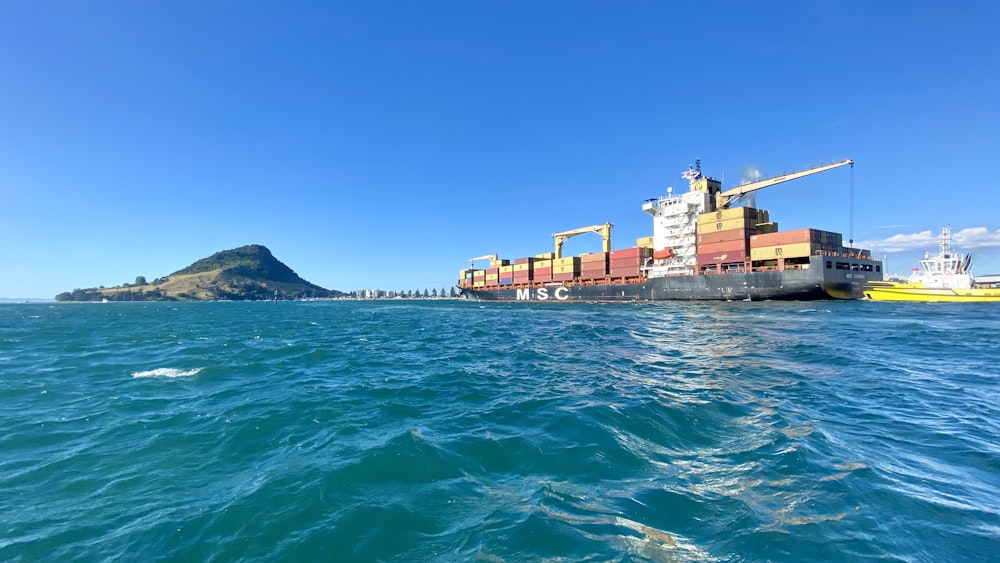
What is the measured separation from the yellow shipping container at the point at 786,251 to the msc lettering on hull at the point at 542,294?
32.8 m

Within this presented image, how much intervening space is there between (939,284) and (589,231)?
53.3 meters

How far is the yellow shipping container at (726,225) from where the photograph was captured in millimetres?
57281

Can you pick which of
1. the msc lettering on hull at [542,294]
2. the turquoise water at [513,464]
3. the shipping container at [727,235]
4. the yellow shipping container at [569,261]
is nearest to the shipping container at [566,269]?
the yellow shipping container at [569,261]

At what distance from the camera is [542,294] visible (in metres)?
85.8

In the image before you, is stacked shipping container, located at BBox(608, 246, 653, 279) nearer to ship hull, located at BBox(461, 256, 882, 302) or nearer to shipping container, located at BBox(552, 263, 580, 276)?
ship hull, located at BBox(461, 256, 882, 302)

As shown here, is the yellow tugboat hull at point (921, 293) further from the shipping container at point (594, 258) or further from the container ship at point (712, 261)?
the shipping container at point (594, 258)

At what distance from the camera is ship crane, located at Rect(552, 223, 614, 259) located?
274 feet

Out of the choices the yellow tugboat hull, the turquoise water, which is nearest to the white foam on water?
the turquoise water

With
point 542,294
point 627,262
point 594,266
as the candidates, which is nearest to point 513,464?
point 627,262

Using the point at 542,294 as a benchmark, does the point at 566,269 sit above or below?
above

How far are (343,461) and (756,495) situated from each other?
6.20 metres

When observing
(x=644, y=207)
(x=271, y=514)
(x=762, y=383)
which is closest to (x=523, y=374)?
(x=762, y=383)

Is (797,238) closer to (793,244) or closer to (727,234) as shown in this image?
(793,244)

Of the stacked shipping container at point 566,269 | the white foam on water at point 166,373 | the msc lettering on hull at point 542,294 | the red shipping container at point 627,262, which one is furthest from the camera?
the stacked shipping container at point 566,269
